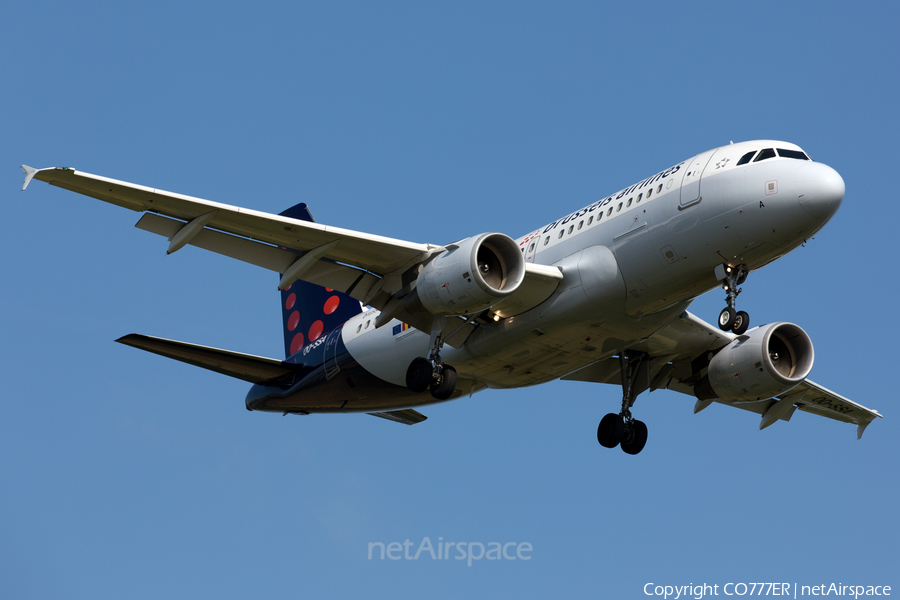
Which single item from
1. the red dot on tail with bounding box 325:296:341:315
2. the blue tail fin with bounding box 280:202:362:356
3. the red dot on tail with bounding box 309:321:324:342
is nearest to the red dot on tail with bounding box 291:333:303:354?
the blue tail fin with bounding box 280:202:362:356

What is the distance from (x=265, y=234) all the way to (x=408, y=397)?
23.3ft

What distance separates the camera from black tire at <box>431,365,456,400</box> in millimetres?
24438

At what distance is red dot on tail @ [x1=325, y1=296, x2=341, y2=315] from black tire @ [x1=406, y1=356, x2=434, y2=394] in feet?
24.3

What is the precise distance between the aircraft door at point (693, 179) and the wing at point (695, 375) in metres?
5.24

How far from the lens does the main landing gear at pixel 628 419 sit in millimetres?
27922

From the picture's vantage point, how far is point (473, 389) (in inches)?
1069

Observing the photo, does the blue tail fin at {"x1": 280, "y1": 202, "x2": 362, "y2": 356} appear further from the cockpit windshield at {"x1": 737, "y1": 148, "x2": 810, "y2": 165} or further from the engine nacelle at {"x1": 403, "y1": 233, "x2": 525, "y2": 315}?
the cockpit windshield at {"x1": 737, "y1": 148, "x2": 810, "y2": 165}

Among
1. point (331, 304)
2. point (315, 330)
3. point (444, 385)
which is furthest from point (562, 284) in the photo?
point (315, 330)

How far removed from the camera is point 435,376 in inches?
962

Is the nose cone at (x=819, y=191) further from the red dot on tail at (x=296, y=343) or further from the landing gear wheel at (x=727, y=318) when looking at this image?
the red dot on tail at (x=296, y=343)

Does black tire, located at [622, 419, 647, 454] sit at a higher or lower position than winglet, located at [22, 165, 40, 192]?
lower

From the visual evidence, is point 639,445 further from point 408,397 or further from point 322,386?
point 322,386

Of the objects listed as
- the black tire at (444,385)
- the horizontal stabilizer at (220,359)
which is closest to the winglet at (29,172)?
the horizontal stabilizer at (220,359)

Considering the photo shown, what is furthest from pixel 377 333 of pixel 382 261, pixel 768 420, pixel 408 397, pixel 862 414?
pixel 862 414
